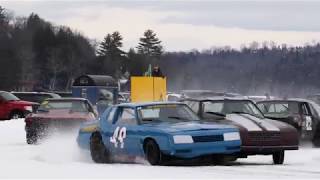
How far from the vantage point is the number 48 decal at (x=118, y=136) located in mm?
13832

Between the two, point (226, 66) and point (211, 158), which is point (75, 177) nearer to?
point (211, 158)

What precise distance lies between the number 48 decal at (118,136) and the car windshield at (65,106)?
6.21 meters

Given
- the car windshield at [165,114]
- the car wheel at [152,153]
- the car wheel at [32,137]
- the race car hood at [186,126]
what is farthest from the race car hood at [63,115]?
the car wheel at [152,153]

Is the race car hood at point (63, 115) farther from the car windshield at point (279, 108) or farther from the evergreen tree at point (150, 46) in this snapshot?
the evergreen tree at point (150, 46)

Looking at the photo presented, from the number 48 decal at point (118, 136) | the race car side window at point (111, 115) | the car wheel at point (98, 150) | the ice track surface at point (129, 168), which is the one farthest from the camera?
the race car side window at point (111, 115)

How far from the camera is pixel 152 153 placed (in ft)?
42.3

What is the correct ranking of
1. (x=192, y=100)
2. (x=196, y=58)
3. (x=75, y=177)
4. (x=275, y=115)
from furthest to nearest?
(x=196, y=58) < (x=275, y=115) < (x=192, y=100) < (x=75, y=177)

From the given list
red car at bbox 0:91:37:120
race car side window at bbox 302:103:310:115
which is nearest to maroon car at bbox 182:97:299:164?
race car side window at bbox 302:103:310:115

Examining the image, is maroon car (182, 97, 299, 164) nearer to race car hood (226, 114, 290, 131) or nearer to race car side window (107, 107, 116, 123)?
race car hood (226, 114, 290, 131)

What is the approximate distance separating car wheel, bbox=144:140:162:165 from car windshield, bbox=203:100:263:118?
8.56ft

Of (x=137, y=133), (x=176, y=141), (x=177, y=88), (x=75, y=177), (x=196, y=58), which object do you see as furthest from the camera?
(x=196, y=58)

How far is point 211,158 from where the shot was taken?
1375 cm

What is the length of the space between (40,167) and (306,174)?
4.45 m

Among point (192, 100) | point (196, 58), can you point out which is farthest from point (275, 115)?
point (196, 58)
